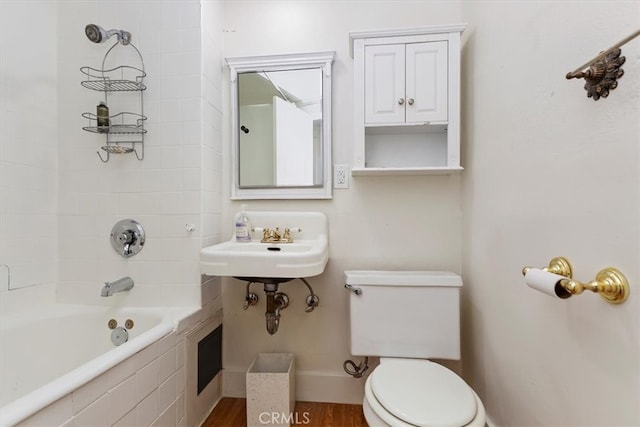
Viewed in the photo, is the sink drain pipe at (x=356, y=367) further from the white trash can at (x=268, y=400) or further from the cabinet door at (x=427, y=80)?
the cabinet door at (x=427, y=80)

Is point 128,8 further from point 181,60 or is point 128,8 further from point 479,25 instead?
point 479,25

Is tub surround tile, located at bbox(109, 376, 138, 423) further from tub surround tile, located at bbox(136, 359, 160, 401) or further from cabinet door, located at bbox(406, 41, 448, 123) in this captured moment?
cabinet door, located at bbox(406, 41, 448, 123)

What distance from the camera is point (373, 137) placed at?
1.52 meters

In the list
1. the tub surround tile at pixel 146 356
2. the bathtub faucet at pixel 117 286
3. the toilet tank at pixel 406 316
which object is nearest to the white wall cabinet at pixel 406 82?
the toilet tank at pixel 406 316

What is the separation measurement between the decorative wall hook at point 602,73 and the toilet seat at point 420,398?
0.96 metres

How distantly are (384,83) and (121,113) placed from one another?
1324 millimetres

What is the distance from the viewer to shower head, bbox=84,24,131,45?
1.24 m

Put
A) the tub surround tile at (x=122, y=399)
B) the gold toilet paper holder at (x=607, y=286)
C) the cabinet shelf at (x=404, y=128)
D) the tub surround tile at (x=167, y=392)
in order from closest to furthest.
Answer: the gold toilet paper holder at (x=607, y=286), the tub surround tile at (x=122, y=399), the tub surround tile at (x=167, y=392), the cabinet shelf at (x=404, y=128)

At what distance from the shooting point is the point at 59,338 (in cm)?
130

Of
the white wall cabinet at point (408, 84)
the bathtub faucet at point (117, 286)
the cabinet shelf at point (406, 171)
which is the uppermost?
the white wall cabinet at point (408, 84)

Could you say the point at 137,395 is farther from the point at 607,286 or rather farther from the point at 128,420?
the point at 607,286

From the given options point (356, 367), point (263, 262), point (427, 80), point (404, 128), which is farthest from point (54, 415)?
point (427, 80)

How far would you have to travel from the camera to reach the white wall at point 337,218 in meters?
1.49

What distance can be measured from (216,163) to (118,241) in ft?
2.07
